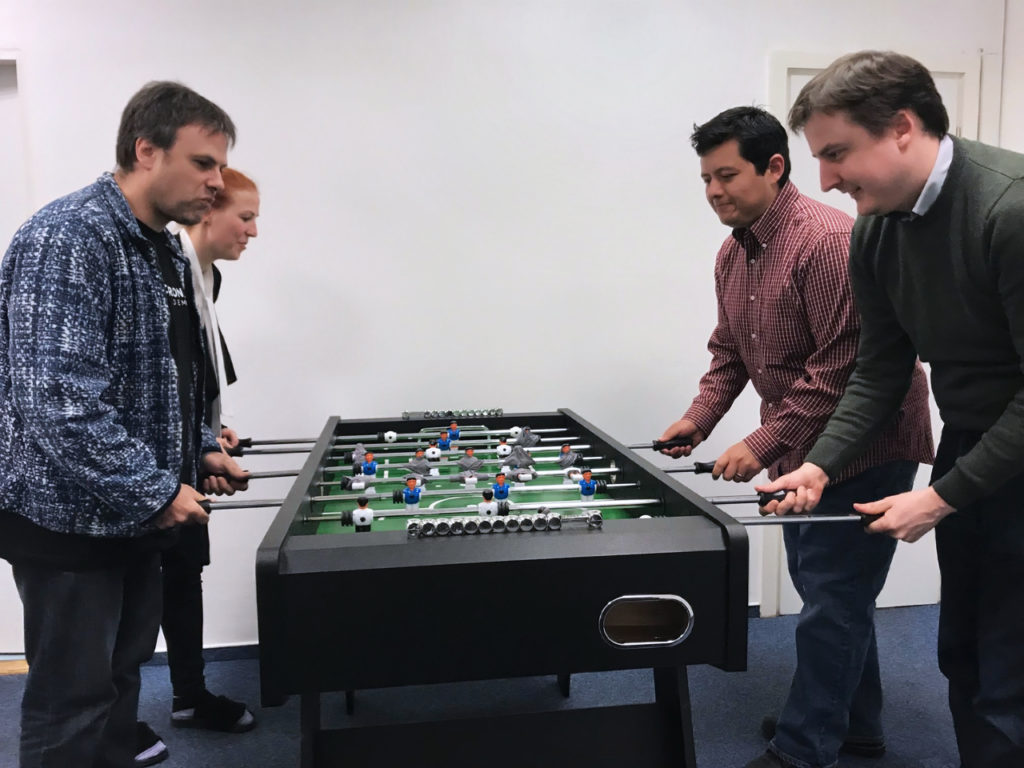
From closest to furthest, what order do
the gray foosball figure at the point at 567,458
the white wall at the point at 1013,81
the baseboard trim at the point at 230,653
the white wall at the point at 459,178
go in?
1. the gray foosball figure at the point at 567,458
2. the white wall at the point at 459,178
3. the baseboard trim at the point at 230,653
4. the white wall at the point at 1013,81

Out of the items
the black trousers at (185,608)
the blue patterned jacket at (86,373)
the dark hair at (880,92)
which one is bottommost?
the black trousers at (185,608)

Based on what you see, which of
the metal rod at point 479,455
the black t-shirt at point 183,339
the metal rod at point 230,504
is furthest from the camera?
the metal rod at point 479,455

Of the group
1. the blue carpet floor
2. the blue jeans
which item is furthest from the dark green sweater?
the blue carpet floor

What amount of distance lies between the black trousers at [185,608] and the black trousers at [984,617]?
2018 mm

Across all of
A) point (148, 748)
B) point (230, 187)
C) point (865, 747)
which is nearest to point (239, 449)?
point (230, 187)

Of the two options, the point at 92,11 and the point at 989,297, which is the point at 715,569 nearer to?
the point at 989,297

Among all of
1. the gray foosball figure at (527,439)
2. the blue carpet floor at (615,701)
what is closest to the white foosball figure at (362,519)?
the gray foosball figure at (527,439)

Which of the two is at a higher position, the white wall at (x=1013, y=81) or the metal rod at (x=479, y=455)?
the white wall at (x=1013, y=81)

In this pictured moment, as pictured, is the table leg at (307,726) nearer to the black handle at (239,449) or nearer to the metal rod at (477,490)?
the metal rod at (477,490)

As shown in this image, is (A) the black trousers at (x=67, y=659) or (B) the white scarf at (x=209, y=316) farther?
(B) the white scarf at (x=209, y=316)

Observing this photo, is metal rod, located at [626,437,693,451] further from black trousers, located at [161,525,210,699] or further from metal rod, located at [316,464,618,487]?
black trousers, located at [161,525,210,699]

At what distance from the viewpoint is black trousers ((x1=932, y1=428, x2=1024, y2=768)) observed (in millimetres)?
1468

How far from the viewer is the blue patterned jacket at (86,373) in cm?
135

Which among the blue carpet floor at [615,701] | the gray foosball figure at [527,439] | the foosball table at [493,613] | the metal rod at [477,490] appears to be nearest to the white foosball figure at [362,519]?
the foosball table at [493,613]
